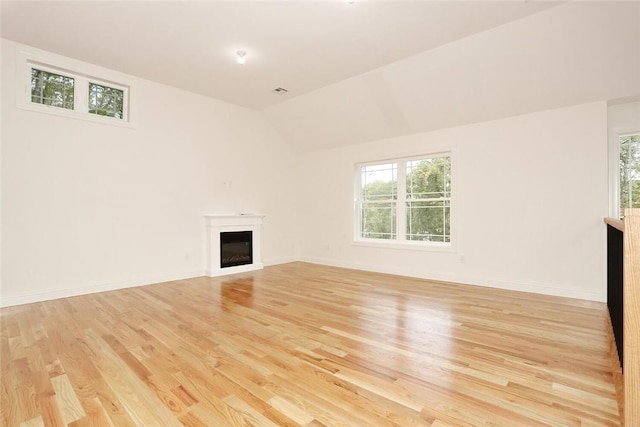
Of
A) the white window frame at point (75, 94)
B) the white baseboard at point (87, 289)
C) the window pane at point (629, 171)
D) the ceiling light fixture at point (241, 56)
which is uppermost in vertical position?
the ceiling light fixture at point (241, 56)

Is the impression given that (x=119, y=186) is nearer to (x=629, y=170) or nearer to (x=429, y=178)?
(x=429, y=178)

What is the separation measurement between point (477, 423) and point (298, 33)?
3840 mm

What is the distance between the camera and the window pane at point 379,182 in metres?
5.95

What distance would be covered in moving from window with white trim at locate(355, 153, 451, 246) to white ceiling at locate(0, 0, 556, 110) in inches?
75.4

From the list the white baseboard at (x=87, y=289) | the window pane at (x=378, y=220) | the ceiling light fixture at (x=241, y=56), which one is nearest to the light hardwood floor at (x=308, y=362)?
the white baseboard at (x=87, y=289)

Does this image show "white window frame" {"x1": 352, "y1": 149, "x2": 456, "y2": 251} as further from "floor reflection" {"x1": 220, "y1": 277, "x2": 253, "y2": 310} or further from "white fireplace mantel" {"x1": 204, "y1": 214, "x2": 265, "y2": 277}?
"floor reflection" {"x1": 220, "y1": 277, "x2": 253, "y2": 310}

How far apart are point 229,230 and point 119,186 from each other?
1869 millimetres

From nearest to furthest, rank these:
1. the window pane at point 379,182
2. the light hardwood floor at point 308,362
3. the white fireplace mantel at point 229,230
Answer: the light hardwood floor at point 308,362, the white fireplace mantel at point 229,230, the window pane at point 379,182

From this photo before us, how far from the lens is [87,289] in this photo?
4281 mm

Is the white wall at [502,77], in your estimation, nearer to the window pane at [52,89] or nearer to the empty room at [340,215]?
the empty room at [340,215]

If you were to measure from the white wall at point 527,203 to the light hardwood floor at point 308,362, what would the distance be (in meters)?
0.54

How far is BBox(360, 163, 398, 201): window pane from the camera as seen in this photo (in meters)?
5.95

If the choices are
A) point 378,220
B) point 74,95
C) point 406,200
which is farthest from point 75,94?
point 406,200

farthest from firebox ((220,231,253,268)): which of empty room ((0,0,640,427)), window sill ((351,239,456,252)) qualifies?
window sill ((351,239,456,252))
